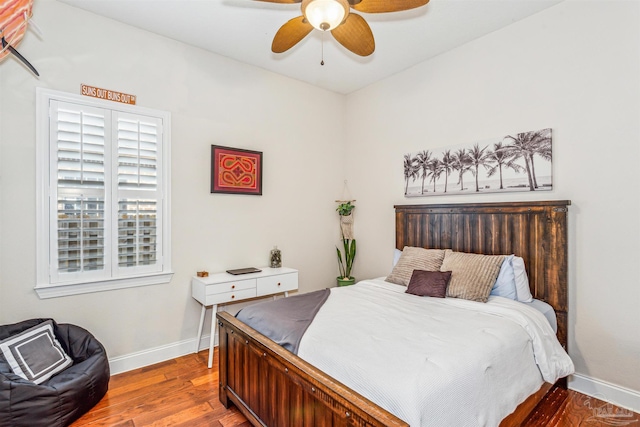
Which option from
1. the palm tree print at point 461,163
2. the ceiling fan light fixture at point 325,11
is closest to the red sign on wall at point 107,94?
the ceiling fan light fixture at point 325,11

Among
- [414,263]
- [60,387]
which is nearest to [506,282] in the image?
[414,263]

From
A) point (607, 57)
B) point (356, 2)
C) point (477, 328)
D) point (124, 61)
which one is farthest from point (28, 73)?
point (607, 57)

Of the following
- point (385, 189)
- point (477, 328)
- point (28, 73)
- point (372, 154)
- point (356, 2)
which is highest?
point (356, 2)

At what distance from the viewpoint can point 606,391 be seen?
229 cm

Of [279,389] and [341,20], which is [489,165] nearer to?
[341,20]

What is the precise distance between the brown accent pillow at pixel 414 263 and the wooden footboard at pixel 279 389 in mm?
1453

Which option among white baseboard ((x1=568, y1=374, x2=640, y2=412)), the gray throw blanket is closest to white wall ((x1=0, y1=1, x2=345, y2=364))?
the gray throw blanket

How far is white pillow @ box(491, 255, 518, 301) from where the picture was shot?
2.44 m

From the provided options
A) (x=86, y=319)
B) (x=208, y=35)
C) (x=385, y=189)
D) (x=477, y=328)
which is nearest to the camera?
(x=477, y=328)

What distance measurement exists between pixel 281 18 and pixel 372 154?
73.7 inches

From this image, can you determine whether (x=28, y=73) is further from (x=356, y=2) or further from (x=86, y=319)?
(x=356, y=2)

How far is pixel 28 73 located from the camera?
236 centimetres

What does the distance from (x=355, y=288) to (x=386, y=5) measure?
2101mm

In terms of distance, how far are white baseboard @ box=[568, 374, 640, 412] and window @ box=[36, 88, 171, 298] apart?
11.4 ft
